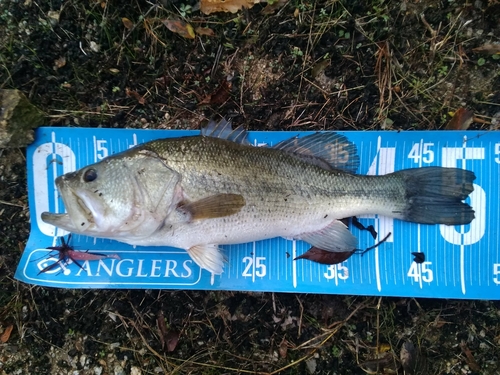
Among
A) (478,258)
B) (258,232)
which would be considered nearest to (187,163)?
(258,232)

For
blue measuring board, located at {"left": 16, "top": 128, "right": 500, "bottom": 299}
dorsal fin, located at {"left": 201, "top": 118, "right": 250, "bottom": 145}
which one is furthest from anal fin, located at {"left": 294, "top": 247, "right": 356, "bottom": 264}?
dorsal fin, located at {"left": 201, "top": 118, "right": 250, "bottom": 145}

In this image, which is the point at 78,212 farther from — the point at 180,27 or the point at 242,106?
the point at 180,27

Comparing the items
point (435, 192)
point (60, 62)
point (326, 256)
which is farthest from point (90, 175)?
point (435, 192)

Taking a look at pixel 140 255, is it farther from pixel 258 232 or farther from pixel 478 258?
pixel 478 258

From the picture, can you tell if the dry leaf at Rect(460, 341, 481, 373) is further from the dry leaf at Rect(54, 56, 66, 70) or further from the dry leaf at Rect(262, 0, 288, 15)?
the dry leaf at Rect(54, 56, 66, 70)

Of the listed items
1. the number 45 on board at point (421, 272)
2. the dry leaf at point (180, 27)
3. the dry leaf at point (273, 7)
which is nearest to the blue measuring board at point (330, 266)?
the number 45 on board at point (421, 272)

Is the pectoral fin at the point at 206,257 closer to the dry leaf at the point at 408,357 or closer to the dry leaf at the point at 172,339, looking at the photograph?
the dry leaf at the point at 172,339

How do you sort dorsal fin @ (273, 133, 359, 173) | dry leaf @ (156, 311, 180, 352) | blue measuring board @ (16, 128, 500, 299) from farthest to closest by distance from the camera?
1. dry leaf @ (156, 311, 180, 352)
2. blue measuring board @ (16, 128, 500, 299)
3. dorsal fin @ (273, 133, 359, 173)
